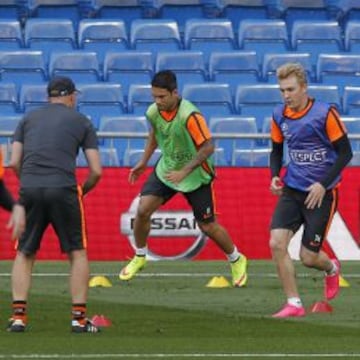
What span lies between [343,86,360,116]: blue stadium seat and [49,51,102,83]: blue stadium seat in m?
3.64

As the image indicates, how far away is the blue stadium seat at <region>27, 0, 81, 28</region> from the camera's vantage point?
27203mm

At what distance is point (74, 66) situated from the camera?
25.5m

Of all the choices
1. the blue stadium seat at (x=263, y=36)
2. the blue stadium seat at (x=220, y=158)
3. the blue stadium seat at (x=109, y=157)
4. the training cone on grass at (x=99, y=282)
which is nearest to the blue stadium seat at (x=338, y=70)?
the blue stadium seat at (x=263, y=36)

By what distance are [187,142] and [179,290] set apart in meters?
1.47

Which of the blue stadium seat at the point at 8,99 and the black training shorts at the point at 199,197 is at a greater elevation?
the black training shorts at the point at 199,197

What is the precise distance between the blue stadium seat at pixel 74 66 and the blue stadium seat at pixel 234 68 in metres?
1.77

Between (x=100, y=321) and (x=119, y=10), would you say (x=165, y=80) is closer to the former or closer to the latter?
(x=100, y=321)

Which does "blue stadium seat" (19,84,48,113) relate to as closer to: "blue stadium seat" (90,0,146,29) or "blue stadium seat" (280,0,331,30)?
"blue stadium seat" (90,0,146,29)

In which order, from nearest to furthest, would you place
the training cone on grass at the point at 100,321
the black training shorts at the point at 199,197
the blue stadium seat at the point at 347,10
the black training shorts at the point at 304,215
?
1. the training cone on grass at the point at 100,321
2. the black training shorts at the point at 304,215
3. the black training shorts at the point at 199,197
4. the blue stadium seat at the point at 347,10

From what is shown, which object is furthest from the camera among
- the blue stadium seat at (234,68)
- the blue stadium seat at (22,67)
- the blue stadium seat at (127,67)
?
the blue stadium seat at (234,68)

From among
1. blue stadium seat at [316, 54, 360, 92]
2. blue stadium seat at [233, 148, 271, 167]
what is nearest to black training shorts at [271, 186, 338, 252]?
blue stadium seat at [233, 148, 271, 167]

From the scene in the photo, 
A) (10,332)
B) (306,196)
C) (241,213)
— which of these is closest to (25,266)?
(10,332)

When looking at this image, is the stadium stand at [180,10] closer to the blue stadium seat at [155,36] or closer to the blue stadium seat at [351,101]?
the blue stadium seat at [155,36]

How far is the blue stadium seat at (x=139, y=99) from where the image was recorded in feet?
80.9
